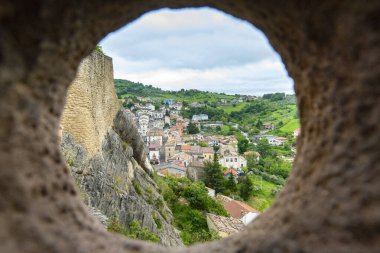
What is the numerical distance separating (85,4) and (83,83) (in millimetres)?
9689

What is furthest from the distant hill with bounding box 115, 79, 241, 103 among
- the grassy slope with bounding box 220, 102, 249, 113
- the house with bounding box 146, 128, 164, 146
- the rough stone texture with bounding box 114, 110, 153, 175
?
the rough stone texture with bounding box 114, 110, 153, 175

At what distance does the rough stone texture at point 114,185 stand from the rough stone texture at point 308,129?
675 cm

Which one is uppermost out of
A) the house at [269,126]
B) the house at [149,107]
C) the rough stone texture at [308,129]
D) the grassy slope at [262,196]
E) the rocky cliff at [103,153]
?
the rough stone texture at [308,129]

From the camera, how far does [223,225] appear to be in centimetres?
2055

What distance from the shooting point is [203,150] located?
65.9 m

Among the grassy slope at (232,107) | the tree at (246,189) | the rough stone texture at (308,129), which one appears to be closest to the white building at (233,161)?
the tree at (246,189)

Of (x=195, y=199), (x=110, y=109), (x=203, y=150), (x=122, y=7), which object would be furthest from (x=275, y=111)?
(x=122, y=7)

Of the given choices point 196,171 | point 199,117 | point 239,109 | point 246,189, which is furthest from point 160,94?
point 246,189

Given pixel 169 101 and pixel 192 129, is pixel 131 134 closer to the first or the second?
pixel 192 129

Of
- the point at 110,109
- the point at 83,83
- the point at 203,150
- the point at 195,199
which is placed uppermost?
the point at 83,83

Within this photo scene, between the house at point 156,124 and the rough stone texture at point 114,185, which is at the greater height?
the rough stone texture at point 114,185

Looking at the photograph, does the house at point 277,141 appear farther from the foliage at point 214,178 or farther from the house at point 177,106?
the house at point 177,106

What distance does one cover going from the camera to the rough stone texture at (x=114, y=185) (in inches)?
402

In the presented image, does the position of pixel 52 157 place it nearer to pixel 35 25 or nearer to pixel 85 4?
pixel 35 25
